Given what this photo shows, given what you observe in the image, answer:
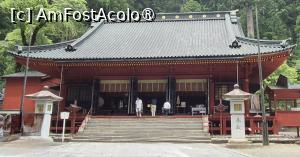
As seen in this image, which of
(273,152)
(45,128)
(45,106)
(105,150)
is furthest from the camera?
(45,106)

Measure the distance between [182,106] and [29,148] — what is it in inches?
479

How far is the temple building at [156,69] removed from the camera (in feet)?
69.4

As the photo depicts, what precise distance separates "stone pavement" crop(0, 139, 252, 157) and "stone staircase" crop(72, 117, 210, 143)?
232cm

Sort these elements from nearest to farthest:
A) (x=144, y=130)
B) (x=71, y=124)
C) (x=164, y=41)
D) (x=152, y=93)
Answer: (x=144, y=130) < (x=71, y=124) < (x=152, y=93) < (x=164, y=41)

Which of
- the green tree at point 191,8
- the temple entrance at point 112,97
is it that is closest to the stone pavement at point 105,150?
the temple entrance at point 112,97

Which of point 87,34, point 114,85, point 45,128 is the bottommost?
point 45,128

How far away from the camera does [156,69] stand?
2295 centimetres

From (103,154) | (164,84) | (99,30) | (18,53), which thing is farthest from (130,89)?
(103,154)

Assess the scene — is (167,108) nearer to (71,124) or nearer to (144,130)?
(144,130)

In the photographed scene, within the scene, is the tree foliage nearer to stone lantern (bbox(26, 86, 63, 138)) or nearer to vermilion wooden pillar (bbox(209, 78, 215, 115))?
vermilion wooden pillar (bbox(209, 78, 215, 115))

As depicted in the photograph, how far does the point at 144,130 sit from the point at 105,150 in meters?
5.48

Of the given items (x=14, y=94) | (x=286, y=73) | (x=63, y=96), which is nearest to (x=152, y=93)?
(x=63, y=96)

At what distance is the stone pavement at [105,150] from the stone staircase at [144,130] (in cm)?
232

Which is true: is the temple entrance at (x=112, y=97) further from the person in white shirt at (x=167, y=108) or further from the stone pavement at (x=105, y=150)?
the stone pavement at (x=105, y=150)
